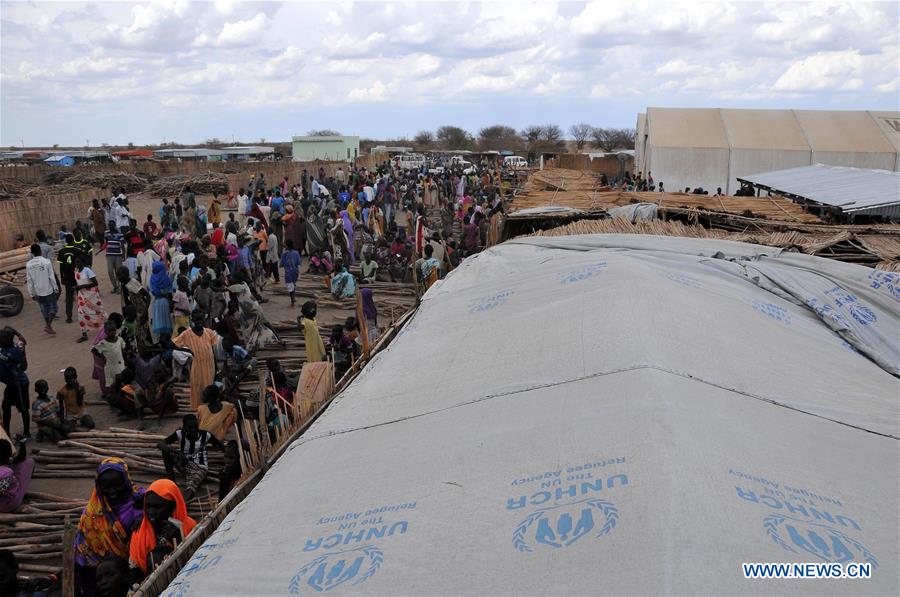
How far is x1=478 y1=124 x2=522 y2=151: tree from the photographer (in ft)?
258

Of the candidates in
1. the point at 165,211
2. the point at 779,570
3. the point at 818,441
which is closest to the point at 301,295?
the point at 165,211

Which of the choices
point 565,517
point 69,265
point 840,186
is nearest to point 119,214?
point 69,265

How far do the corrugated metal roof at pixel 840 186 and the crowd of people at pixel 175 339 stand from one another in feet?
19.0

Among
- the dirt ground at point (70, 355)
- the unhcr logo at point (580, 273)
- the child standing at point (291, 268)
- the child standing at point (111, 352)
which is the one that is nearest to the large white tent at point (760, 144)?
the dirt ground at point (70, 355)

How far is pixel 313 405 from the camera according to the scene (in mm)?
5348

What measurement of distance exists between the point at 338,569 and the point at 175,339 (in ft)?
18.9

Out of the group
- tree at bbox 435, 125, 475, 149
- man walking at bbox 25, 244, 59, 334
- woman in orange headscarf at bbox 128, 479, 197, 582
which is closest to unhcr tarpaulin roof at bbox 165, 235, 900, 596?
woman in orange headscarf at bbox 128, 479, 197, 582

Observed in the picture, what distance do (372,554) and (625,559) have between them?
1.03 metres

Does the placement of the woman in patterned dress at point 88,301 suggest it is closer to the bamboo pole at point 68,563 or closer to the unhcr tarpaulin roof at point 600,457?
the unhcr tarpaulin roof at point 600,457

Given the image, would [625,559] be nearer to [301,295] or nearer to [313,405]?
[313,405]

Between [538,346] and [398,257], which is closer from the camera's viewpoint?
[538,346]

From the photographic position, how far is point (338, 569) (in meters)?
2.71

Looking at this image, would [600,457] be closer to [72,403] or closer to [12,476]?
[12,476]

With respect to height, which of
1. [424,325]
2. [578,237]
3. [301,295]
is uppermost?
[578,237]
